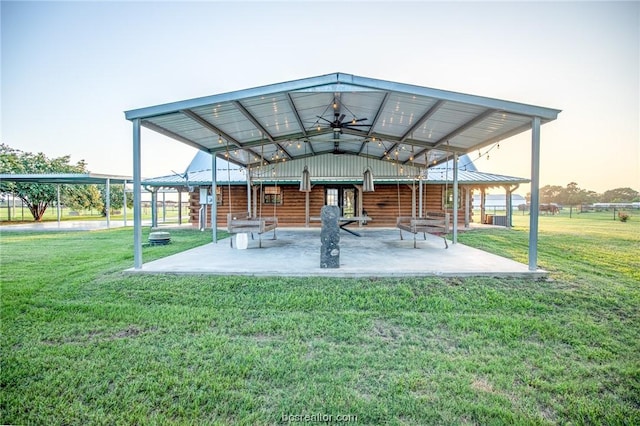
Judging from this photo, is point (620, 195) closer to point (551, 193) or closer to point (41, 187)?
point (551, 193)

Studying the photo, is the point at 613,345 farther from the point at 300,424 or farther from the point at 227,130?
the point at 227,130

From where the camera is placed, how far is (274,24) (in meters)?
12.6

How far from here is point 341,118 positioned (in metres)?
7.72

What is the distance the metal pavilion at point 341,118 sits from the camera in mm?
5230

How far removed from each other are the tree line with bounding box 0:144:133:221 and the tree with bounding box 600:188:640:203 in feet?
243

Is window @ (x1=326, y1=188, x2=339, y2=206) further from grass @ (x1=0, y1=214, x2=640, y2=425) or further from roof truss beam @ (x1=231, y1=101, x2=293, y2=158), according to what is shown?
grass @ (x1=0, y1=214, x2=640, y2=425)

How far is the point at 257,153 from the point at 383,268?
7605 mm

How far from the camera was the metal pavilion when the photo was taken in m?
5.23

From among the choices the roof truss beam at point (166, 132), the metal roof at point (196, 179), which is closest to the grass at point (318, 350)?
the roof truss beam at point (166, 132)

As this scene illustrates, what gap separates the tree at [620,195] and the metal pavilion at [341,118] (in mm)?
59880

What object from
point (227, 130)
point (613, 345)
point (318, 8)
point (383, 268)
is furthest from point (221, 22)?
point (613, 345)

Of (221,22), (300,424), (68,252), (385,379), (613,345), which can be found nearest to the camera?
(300,424)

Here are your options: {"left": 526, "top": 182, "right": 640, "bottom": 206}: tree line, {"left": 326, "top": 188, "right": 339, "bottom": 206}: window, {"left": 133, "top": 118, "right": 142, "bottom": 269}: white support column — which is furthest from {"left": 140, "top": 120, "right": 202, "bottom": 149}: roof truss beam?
{"left": 526, "top": 182, "right": 640, "bottom": 206}: tree line

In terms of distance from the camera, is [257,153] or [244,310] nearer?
[244,310]
